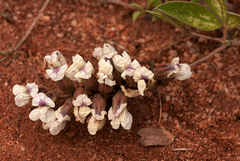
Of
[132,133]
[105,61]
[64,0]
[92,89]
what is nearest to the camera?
[105,61]

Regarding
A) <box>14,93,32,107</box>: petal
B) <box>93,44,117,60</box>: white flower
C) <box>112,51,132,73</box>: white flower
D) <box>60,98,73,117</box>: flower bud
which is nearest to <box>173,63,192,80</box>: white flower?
<box>112,51,132,73</box>: white flower

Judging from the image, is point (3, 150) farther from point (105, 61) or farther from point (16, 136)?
point (105, 61)

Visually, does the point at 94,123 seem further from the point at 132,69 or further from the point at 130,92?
the point at 132,69

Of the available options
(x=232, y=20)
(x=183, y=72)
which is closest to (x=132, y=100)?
(x=183, y=72)

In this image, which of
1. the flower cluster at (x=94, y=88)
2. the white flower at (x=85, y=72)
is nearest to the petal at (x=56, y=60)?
the flower cluster at (x=94, y=88)

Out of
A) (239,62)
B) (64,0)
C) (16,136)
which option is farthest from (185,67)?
(64,0)

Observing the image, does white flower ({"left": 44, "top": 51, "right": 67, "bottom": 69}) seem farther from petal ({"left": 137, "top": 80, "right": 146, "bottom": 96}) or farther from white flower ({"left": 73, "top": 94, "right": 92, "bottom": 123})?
petal ({"left": 137, "top": 80, "right": 146, "bottom": 96})
